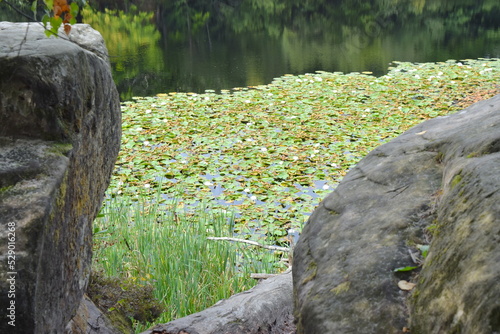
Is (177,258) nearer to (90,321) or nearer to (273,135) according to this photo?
(90,321)

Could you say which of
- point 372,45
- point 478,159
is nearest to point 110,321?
point 478,159

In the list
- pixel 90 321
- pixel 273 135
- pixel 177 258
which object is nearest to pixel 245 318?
pixel 90 321

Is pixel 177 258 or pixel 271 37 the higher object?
pixel 177 258

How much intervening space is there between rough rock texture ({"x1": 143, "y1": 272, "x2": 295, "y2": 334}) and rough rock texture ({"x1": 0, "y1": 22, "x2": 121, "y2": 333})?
642mm

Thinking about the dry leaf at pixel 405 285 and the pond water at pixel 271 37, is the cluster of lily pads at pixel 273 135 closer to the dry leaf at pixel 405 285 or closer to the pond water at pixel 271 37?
the pond water at pixel 271 37

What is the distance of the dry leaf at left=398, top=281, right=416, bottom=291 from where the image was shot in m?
1.66

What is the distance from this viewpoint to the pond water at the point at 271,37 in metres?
13.1

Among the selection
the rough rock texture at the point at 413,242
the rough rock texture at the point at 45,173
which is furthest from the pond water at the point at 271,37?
the rough rock texture at the point at 413,242

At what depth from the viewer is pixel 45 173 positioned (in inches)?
69.9

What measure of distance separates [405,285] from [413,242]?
0.21 metres

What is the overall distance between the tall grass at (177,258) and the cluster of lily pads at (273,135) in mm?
473

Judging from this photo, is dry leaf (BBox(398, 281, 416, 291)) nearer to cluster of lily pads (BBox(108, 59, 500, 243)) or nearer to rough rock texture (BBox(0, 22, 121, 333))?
rough rock texture (BBox(0, 22, 121, 333))

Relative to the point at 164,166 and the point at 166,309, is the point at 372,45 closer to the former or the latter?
the point at 164,166

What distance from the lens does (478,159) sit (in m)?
1.84
